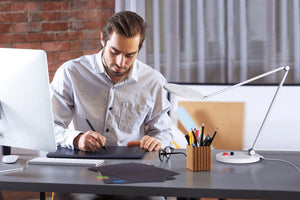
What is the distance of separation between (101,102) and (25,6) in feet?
5.45

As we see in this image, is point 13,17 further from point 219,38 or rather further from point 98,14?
point 219,38

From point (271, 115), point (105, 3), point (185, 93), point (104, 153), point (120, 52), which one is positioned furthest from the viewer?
point (105, 3)

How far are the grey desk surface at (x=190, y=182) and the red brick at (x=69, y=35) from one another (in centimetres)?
196

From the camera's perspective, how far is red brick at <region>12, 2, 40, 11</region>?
11.2ft

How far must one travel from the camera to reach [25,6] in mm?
3430

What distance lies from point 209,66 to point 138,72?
1.08m

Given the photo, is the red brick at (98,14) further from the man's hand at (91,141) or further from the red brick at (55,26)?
the man's hand at (91,141)

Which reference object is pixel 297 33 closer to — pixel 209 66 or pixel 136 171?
pixel 209 66

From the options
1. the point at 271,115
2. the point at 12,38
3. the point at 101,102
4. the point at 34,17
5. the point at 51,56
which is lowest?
the point at 271,115

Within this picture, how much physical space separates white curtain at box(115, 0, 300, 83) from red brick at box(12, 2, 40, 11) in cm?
66

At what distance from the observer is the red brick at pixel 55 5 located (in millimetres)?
3381

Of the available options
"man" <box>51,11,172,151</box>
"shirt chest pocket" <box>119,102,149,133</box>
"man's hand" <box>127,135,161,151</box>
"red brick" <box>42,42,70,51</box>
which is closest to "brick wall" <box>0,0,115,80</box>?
"red brick" <box>42,42,70,51</box>

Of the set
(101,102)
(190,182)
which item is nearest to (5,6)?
(101,102)

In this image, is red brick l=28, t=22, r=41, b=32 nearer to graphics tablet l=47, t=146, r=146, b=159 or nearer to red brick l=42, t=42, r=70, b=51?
red brick l=42, t=42, r=70, b=51
